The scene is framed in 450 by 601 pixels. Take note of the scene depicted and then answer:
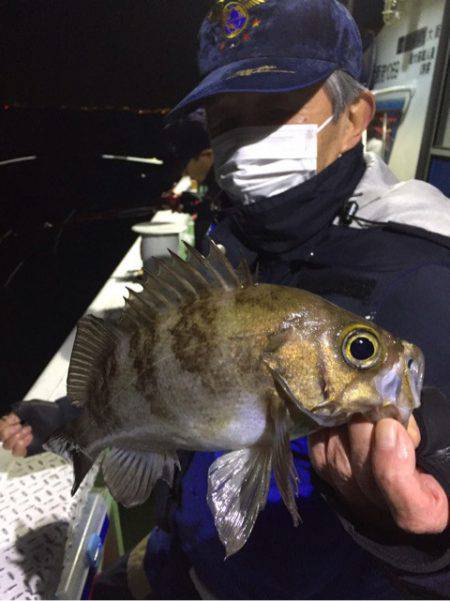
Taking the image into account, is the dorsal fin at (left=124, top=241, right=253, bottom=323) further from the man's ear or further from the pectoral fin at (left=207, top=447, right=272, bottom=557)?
the man's ear

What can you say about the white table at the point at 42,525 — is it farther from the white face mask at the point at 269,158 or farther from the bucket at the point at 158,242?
the bucket at the point at 158,242

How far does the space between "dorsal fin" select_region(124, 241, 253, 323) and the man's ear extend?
0.84 meters

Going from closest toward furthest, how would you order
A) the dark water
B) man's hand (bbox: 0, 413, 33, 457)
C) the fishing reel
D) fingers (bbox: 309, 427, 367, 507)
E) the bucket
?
fingers (bbox: 309, 427, 367, 507), man's hand (bbox: 0, 413, 33, 457), the bucket, the fishing reel, the dark water

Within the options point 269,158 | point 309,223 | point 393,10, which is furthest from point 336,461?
point 393,10

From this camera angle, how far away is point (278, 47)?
1.25 metres

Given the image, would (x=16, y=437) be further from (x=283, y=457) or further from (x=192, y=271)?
(x=283, y=457)

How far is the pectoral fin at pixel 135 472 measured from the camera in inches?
36.2

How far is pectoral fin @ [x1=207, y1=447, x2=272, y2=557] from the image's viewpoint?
76 cm

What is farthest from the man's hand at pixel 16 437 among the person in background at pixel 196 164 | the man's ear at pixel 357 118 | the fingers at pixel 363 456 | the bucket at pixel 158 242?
the person in background at pixel 196 164

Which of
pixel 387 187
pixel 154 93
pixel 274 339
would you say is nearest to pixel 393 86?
pixel 387 187

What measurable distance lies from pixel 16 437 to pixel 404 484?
4.90 ft

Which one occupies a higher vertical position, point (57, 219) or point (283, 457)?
point (283, 457)

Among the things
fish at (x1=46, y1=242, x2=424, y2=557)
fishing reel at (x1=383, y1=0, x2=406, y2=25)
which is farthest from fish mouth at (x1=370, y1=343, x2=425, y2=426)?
fishing reel at (x1=383, y1=0, x2=406, y2=25)

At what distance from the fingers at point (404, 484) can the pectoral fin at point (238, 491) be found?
0.68ft
